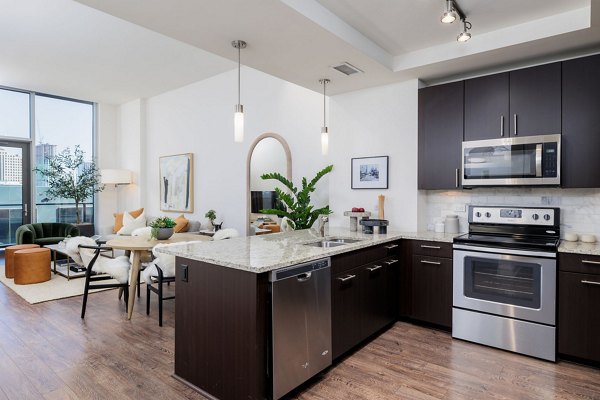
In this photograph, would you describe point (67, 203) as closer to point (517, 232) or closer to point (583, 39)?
point (517, 232)

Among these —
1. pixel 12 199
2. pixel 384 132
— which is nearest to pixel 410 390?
pixel 384 132

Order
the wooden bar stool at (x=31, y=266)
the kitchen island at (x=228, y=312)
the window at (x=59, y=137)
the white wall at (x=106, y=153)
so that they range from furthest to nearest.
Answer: the white wall at (x=106, y=153)
the window at (x=59, y=137)
the wooden bar stool at (x=31, y=266)
the kitchen island at (x=228, y=312)

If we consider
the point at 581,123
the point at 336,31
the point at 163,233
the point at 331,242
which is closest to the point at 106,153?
the point at 163,233

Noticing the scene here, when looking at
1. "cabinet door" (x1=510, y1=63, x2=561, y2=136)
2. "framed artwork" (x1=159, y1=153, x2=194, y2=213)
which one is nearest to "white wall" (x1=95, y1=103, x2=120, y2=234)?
"framed artwork" (x1=159, y1=153, x2=194, y2=213)

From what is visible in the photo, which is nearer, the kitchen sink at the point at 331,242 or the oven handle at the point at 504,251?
the oven handle at the point at 504,251

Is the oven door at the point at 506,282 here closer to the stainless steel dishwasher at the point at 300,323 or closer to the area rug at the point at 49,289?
the stainless steel dishwasher at the point at 300,323

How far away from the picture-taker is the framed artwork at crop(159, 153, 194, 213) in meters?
6.93

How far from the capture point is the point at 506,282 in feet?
9.89

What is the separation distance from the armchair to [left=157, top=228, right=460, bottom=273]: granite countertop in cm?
525

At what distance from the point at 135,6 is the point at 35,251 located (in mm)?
4457

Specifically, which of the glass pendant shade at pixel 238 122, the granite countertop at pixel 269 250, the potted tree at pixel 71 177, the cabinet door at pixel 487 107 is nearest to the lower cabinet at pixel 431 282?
the granite countertop at pixel 269 250

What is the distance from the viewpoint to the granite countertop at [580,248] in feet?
8.73

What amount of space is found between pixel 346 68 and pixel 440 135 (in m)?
1.19

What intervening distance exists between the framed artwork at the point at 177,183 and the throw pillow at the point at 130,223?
49 centimetres
